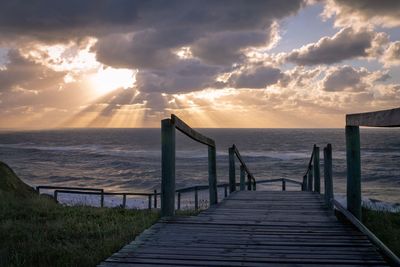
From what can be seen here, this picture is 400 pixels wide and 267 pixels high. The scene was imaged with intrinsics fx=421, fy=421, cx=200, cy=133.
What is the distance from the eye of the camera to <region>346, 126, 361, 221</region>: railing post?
5047 mm

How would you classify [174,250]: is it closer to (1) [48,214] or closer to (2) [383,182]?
(1) [48,214]

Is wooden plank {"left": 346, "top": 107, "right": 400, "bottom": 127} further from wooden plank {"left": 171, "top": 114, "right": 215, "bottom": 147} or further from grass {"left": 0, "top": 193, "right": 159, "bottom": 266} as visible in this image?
grass {"left": 0, "top": 193, "right": 159, "bottom": 266}

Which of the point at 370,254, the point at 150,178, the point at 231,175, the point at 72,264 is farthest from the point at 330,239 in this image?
the point at 150,178

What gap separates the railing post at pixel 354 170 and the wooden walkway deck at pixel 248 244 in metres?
0.31

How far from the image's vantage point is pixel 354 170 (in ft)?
16.6

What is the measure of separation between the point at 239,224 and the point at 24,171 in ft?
163

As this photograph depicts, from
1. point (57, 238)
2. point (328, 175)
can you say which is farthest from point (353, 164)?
point (57, 238)

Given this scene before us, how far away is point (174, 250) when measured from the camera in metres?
3.83

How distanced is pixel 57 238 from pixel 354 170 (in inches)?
200

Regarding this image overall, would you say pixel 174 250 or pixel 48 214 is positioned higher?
pixel 174 250

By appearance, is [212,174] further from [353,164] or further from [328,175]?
[353,164]

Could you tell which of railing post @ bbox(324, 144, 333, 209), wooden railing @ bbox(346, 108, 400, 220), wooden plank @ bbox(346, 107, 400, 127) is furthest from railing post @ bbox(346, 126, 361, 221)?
railing post @ bbox(324, 144, 333, 209)

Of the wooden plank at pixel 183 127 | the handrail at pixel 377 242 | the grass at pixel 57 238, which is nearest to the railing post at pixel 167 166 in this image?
the wooden plank at pixel 183 127

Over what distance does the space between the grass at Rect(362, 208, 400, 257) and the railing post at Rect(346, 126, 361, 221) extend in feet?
5.44
